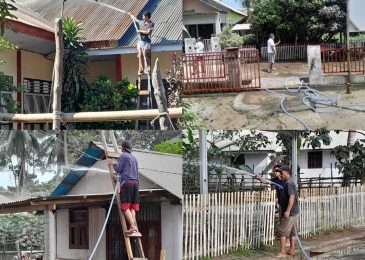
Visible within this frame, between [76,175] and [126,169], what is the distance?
18cm

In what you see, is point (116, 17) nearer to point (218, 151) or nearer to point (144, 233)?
point (218, 151)

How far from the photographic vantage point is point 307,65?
2.33 metres

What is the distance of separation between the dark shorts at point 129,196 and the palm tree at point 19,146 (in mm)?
345

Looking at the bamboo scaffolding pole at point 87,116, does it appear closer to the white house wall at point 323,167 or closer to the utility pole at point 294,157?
the utility pole at point 294,157

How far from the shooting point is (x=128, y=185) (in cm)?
223

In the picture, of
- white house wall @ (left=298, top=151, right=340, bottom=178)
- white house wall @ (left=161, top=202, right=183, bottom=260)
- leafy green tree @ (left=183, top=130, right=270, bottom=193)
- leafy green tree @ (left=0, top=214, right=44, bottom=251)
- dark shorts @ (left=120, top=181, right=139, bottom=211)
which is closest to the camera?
leafy green tree @ (left=0, top=214, right=44, bottom=251)

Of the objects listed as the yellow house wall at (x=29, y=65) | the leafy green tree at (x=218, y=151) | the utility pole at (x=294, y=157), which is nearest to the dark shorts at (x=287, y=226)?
the utility pole at (x=294, y=157)

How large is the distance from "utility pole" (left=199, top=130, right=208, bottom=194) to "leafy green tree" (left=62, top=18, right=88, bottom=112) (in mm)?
514

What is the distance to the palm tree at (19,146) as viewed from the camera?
7.22 feet

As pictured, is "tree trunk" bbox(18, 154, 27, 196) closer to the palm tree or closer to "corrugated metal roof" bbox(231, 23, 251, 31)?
the palm tree

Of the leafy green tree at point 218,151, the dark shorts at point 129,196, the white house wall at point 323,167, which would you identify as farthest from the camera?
the white house wall at point 323,167

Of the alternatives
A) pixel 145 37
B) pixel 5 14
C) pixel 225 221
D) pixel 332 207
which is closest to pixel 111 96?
pixel 145 37

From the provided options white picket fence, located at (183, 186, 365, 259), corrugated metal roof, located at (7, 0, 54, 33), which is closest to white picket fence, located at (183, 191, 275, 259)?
white picket fence, located at (183, 186, 365, 259)

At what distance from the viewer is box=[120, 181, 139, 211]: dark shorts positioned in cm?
223
